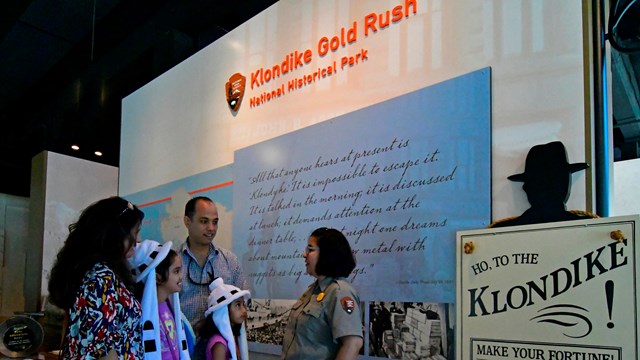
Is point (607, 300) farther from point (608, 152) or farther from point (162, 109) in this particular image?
Answer: point (162, 109)

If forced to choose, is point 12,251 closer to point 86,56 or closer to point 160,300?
point 86,56

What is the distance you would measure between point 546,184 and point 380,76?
1079 mm

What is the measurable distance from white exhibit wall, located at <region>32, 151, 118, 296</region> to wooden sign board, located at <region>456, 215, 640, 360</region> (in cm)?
534

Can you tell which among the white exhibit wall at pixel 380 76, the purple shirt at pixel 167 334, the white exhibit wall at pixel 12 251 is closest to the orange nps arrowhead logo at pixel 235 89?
the white exhibit wall at pixel 380 76

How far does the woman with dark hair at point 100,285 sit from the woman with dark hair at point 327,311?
62 centimetres

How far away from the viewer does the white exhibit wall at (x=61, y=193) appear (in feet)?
20.4

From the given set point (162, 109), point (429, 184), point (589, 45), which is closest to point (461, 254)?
point (429, 184)

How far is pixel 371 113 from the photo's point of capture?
2.83 metres

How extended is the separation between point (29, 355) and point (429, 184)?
3.70 metres

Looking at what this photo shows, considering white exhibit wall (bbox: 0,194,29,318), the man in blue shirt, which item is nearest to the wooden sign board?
the man in blue shirt

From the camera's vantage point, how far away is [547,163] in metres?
2.06

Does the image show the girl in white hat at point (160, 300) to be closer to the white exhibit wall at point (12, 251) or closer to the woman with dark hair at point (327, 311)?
the woman with dark hair at point (327, 311)

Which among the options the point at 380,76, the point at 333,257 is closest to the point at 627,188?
the point at 380,76

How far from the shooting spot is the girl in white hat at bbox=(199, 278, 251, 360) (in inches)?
104
